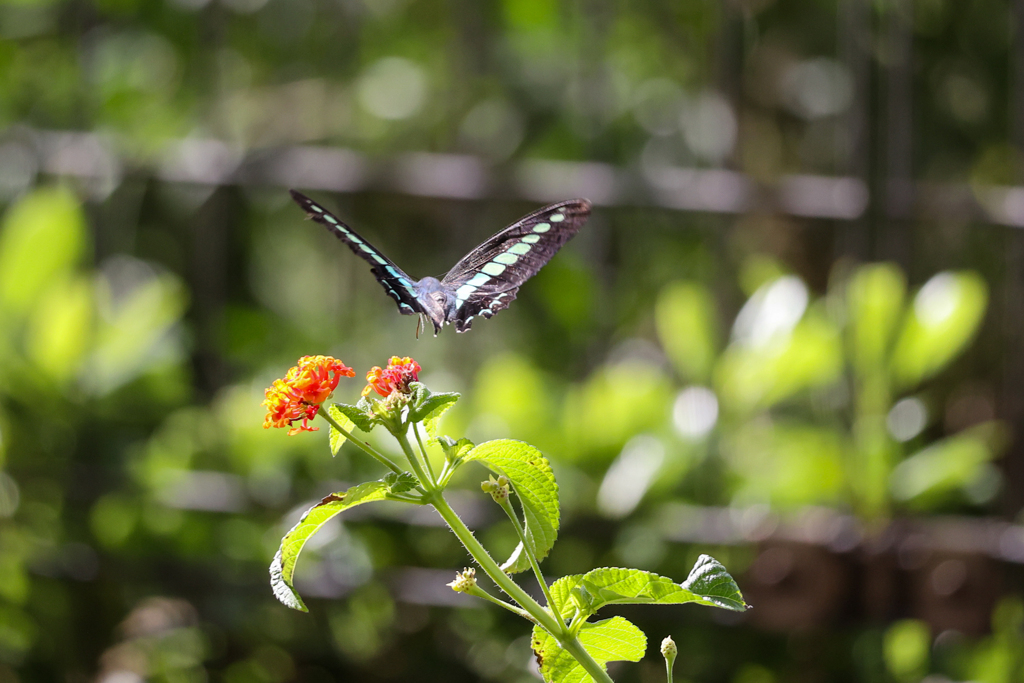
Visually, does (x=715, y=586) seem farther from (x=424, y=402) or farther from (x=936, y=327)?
(x=936, y=327)

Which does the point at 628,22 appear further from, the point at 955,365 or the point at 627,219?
the point at 955,365

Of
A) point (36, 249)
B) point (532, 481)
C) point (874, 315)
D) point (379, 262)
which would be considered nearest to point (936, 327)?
point (874, 315)

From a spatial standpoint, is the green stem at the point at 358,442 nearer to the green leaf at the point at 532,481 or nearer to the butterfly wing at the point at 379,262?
the green leaf at the point at 532,481

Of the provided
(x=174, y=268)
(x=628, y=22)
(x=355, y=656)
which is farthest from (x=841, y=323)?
(x=174, y=268)

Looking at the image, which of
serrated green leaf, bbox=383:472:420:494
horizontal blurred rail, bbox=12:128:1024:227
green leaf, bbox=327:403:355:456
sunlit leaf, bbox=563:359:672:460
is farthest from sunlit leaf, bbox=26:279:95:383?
serrated green leaf, bbox=383:472:420:494

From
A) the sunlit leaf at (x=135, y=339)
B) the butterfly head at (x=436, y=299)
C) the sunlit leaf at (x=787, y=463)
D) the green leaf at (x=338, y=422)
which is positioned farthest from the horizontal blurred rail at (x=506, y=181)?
the green leaf at (x=338, y=422)

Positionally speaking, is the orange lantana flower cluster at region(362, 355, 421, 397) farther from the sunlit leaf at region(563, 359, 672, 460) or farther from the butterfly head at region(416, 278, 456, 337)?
the sunlit leaf at region(563, 359, 672, 460)
